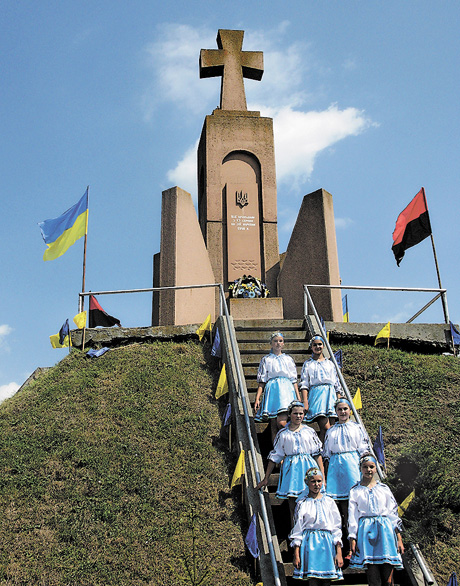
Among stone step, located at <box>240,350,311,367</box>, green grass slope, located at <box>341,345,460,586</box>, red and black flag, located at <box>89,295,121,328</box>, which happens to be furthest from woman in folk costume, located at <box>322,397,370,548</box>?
red and black flag, located at <box>89,295,121,328</box>

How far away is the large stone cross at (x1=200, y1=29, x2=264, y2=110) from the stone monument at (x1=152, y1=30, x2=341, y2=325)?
0.02 m

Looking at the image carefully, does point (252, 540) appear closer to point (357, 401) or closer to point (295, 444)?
point (295, 444)

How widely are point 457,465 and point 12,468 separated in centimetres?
529

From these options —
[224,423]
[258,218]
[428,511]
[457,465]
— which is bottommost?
[428,511]

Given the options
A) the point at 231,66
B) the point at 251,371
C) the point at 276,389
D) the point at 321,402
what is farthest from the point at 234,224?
the point at 321,402

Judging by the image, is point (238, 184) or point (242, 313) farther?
point (238, 184)

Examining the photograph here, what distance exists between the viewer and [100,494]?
6957mm

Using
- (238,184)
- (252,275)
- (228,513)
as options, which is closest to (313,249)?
(252,275)

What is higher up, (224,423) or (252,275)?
(252,275)

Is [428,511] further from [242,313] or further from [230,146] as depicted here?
[230,146]

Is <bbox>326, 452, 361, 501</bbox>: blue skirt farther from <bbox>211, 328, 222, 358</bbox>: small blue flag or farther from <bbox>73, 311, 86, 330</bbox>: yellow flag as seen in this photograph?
<bbox>73, 311, 86, 330</bbox>: yellow flag

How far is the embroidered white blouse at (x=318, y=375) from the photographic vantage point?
701cm

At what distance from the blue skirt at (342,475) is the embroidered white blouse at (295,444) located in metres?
0.20

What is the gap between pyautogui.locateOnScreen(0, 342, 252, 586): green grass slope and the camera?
6.00 m
